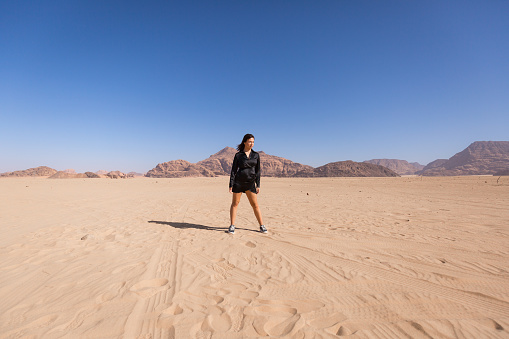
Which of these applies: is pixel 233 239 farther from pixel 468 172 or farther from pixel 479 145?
pixel 479 145

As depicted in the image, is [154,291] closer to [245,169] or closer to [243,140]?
[245,169]

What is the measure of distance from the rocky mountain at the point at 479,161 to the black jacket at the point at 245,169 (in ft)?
435

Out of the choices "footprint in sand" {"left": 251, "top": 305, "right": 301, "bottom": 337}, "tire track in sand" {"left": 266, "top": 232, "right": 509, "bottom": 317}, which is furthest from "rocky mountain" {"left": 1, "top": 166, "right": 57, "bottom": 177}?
"tire track in sand" {"left": 266, "top": 232, "right": 509, "bottom": 317}

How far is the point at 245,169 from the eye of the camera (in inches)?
192

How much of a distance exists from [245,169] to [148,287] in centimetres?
293

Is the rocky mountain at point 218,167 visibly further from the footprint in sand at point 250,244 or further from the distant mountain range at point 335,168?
the footprint in sand at point 250,244

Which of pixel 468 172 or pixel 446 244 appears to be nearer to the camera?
pixel 446 244

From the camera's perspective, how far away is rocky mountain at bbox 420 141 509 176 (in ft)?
339

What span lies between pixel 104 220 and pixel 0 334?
5.03 meters

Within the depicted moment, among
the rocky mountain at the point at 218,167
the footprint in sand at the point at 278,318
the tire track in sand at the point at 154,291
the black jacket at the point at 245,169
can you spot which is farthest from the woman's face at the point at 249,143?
the rocky mountain at the point at 218,167

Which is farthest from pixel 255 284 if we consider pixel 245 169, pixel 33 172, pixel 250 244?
pixel 33 172

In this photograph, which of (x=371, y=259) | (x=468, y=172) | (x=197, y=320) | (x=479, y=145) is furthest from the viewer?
(x=479, y=145)

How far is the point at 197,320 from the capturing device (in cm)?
188

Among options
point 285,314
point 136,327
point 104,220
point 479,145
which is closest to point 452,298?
point 285,314
